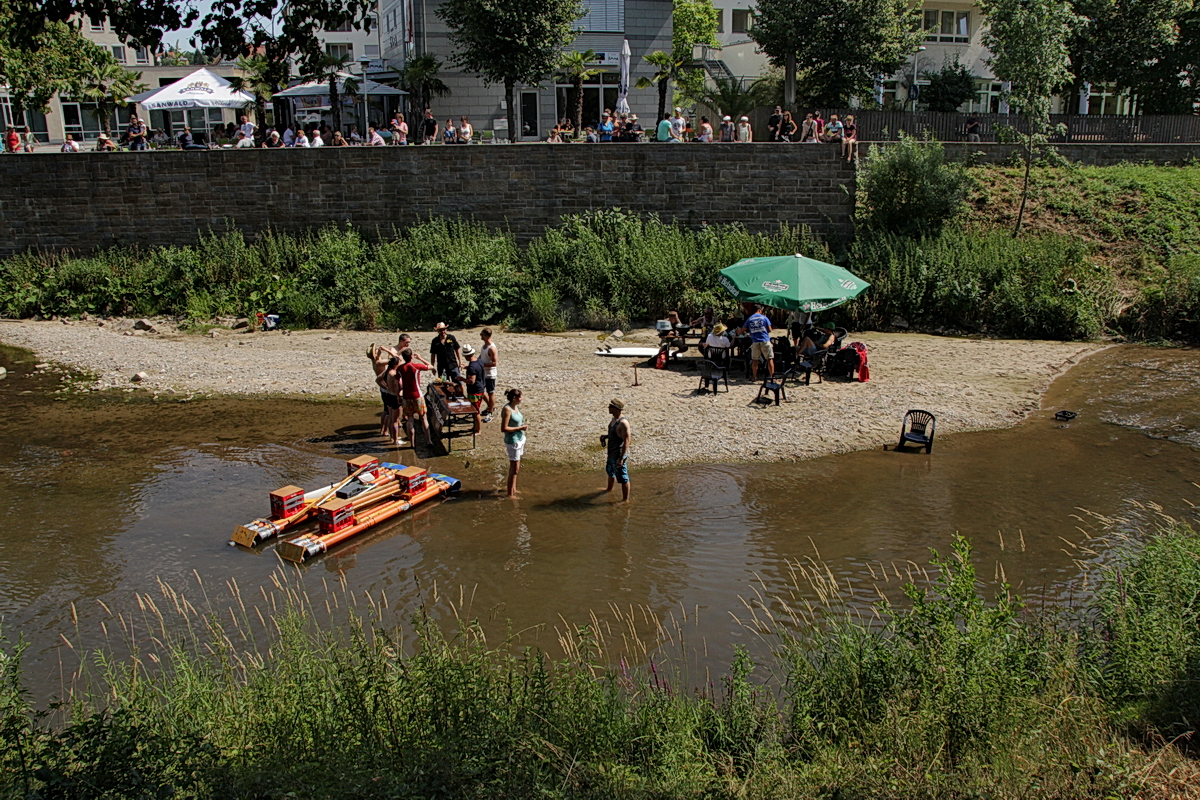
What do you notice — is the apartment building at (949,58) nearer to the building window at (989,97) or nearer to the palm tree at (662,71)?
the building window at (989,97)

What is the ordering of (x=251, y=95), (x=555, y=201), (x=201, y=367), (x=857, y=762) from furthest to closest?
(x=251, y=95), (x=555, y=201), (x=201, y=367), (x=857, y=762)

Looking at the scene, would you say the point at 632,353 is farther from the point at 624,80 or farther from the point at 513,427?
the point at 624,80

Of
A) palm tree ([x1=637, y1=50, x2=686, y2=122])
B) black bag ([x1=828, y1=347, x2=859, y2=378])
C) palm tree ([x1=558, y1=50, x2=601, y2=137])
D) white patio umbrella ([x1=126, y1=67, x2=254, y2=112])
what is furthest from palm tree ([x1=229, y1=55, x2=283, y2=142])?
palm tree ([x1=637, y1=50, x2=686, y2=122])

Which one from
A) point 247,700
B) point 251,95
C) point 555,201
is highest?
point 251,95

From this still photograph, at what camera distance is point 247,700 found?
20.0 feet

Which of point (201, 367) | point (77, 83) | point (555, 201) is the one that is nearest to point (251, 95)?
point (77, 83)

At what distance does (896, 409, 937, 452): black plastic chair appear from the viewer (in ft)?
41.9

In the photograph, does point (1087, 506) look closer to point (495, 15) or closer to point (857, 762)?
point (857, 762)

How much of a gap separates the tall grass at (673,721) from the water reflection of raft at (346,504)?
277cm

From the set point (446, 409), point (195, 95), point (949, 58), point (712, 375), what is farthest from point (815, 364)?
point (949, 58)

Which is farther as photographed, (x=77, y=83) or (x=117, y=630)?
(x=77, y=83)

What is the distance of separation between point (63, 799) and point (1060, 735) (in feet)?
19.4

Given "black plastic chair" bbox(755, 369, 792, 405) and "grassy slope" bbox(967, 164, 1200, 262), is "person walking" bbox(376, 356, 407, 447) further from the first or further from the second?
"grassy slope" bbox(967, 164, 1200, 262)

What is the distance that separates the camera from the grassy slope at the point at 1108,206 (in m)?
21.8
